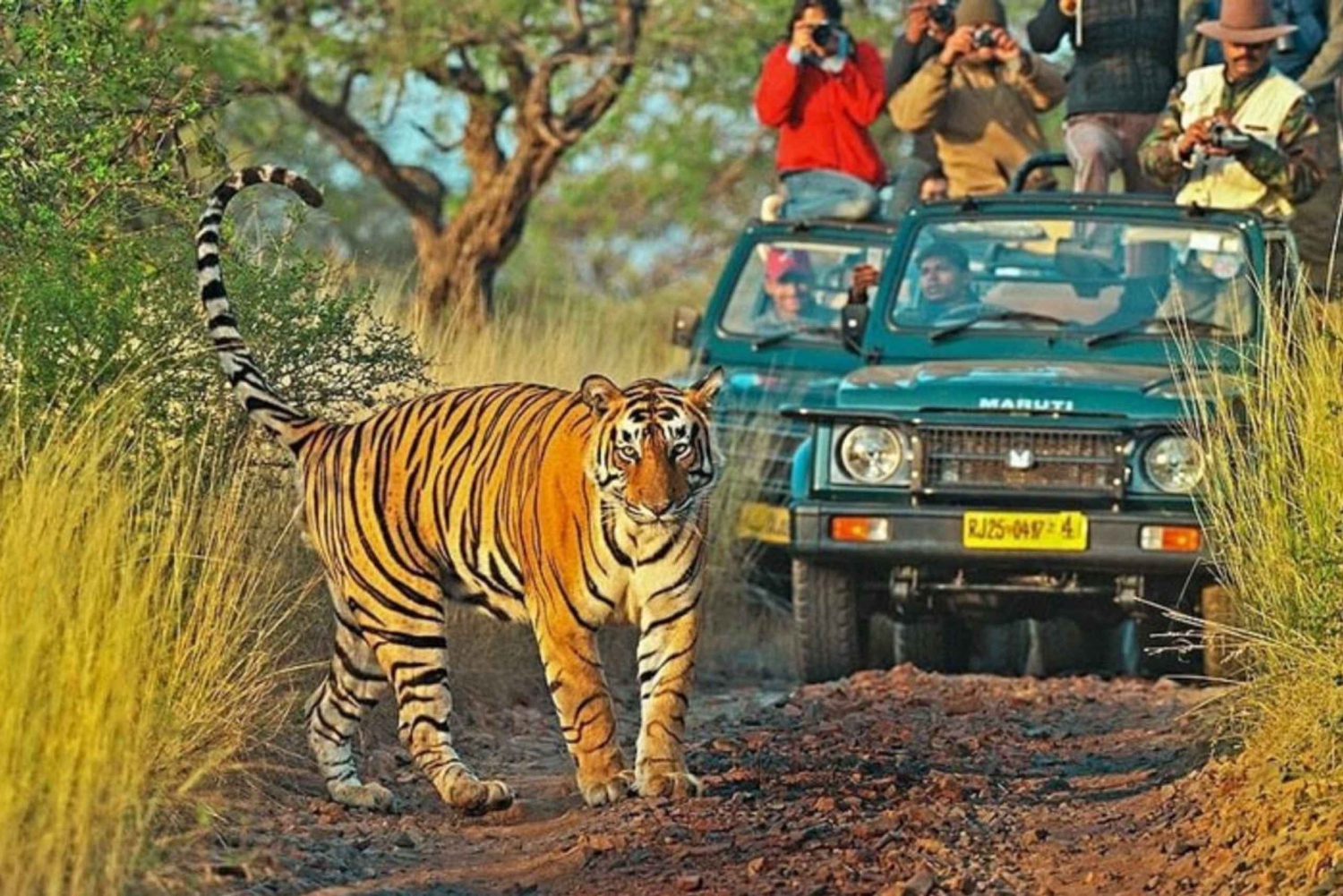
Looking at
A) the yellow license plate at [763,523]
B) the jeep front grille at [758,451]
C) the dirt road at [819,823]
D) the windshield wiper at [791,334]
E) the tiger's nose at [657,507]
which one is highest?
the windshield wiper at [791,334]

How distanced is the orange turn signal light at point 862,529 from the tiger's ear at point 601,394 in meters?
3.03

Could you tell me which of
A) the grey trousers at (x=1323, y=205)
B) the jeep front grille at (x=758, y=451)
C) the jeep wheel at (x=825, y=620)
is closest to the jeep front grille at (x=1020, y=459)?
the jeep wheel at (x=825, y=620)

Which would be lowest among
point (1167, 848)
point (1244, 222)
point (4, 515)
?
point (1167, 848)

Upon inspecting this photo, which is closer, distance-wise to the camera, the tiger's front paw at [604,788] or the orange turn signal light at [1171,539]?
the tiger's front paw at [604,788]

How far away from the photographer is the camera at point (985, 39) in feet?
53.5

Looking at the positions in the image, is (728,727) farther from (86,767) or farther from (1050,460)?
(86,767)

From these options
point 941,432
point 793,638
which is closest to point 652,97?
point 793,638

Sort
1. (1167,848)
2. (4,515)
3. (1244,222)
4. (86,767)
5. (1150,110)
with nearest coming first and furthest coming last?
(86,767) → (4,515) → (1167,848) → (1244,222) → (1150,110)

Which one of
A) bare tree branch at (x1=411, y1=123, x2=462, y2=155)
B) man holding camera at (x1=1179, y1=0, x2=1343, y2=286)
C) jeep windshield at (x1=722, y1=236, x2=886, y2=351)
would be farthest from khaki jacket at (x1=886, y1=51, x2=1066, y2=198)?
bare tree branch at (x1=411, y1=123, x2=462, y2=155)

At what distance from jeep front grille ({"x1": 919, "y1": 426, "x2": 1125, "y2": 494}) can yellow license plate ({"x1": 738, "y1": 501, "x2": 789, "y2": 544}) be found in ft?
6.68

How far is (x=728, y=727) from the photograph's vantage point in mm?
11070

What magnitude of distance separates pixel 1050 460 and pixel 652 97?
1431 cm

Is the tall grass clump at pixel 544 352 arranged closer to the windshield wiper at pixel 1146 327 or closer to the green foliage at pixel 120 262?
the green foliage at pixel 120 262

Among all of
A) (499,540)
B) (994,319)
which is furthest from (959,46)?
(499,540)
